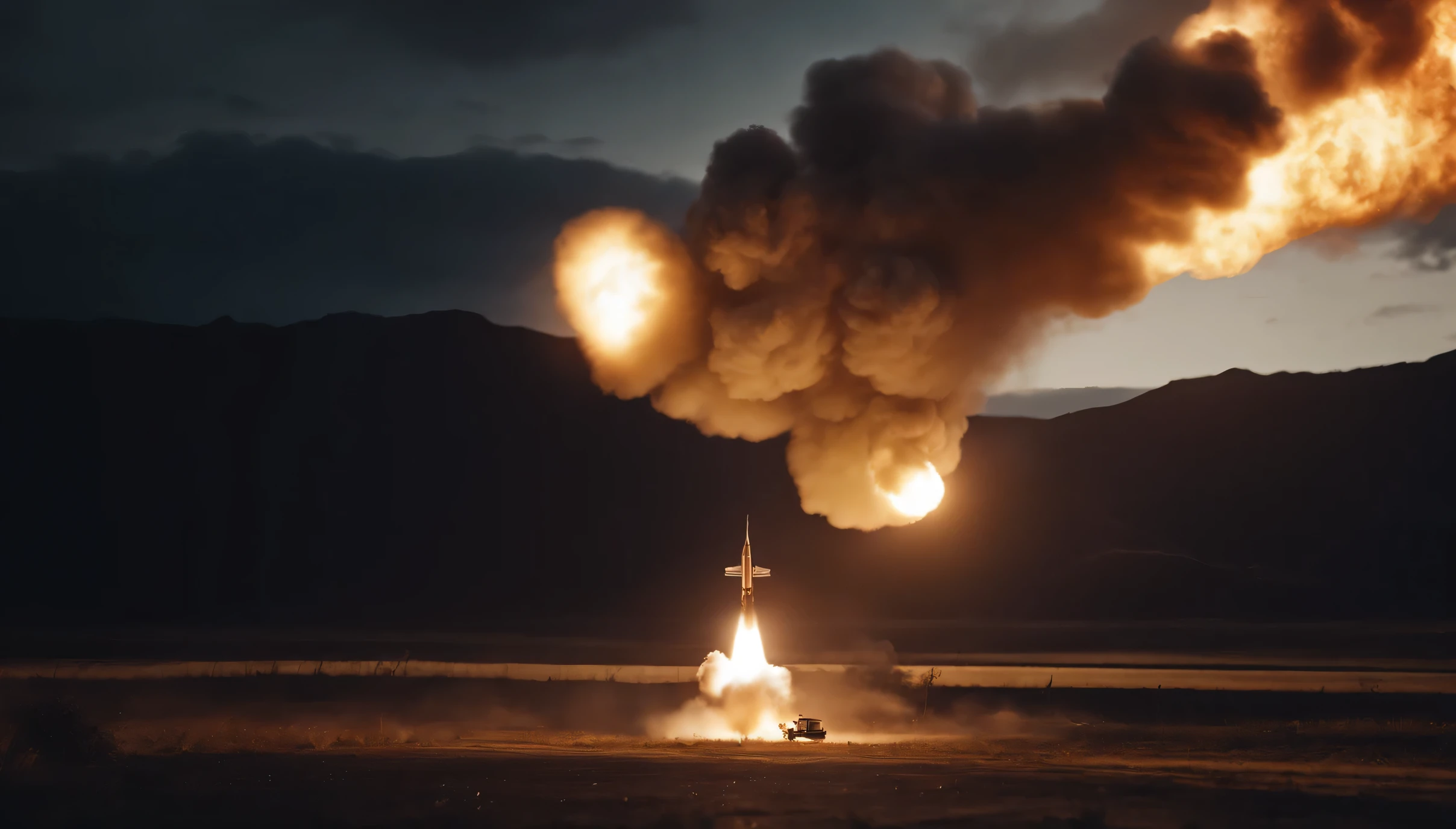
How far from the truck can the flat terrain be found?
3929mm

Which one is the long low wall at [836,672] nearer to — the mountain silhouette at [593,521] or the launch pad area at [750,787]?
the launch pad area at [750,787]

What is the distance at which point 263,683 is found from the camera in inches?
3632

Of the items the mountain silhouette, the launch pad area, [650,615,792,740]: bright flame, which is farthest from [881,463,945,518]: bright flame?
the mountain silhouette

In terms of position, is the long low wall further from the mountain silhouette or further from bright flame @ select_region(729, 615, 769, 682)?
the mountain silhouette

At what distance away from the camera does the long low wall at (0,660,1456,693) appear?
294 feet

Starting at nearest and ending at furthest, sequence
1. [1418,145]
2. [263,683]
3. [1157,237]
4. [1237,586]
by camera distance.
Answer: [1418,145] → [1157,237] → [263,683] → [1237,586]

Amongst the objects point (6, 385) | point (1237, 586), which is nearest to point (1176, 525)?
point (1237, 586)

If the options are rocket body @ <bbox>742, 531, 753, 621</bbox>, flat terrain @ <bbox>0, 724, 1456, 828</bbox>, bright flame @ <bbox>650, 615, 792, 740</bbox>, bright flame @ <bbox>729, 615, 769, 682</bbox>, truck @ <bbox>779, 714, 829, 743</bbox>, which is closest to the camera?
flat terrain @ <bbox>0, 724, 1456, 828</bbox>

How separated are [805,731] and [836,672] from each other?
85.3 ft

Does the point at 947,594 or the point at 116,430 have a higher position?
the point at 116,430

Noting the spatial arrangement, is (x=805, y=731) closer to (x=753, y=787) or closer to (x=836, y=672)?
(x=753, y=787)

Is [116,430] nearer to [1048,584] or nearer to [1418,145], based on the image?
[1048,584]

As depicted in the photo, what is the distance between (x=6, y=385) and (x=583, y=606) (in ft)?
308

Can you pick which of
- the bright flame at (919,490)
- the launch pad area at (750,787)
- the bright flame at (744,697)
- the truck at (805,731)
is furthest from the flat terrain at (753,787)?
the bright flame at (919,490)
